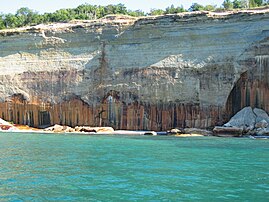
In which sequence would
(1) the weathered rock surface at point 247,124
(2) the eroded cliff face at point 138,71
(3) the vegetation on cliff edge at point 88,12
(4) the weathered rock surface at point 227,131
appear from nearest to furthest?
1. (4) the weathered rock surface at point 227,131
2. (1) the weathered rock surface at point 247,124
3. (2) the eroded cliff face at point 138,71
4. (3) the vegetation on cliff edge at point 88,12

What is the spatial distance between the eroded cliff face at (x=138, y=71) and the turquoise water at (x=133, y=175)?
15498 millimetres

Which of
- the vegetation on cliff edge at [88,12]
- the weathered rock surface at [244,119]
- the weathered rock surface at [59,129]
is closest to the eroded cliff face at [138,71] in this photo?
the weathered rock surface at [244,119]

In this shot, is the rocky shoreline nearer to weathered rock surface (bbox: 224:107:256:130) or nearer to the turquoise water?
weathered rock surface (bbox: 224:107:256:130)

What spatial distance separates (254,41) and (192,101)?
6.54 metres

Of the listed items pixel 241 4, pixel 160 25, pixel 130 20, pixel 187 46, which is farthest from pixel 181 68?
pixel 241 4

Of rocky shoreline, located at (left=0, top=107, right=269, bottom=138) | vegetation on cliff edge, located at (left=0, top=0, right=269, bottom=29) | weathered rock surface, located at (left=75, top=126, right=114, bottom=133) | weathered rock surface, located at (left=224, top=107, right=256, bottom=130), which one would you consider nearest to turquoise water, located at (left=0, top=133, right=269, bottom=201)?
rocky shoreline, located at (left=0, top=107, right=269, bottom=138)

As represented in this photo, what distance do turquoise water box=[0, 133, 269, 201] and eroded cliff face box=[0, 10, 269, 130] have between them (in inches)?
610

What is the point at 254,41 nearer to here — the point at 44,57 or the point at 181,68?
the point at 181,68

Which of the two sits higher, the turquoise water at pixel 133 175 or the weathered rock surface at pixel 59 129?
the turquoise water at pixel 133 175

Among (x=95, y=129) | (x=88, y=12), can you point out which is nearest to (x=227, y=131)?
(x=95, y=129)

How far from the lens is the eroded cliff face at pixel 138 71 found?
112 ft

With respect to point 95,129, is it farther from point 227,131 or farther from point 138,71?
point 227,131

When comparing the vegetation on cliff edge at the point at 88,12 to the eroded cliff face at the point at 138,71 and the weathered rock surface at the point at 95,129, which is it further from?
the weathered rock surface at the point at 95,129

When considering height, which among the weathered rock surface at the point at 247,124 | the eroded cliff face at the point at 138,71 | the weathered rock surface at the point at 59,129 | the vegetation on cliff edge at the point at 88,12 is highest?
the vegetation on cliff edge at the point at 88,12
